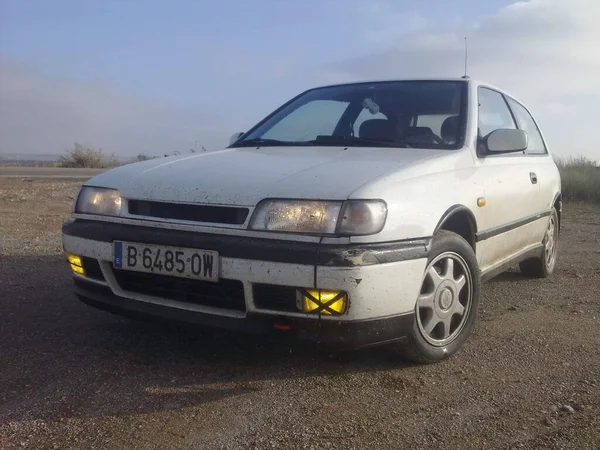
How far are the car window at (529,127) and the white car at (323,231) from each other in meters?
1.13

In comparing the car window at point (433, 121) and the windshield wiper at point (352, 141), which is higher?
the car window at point (433, 121)

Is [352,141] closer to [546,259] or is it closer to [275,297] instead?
[275,297]

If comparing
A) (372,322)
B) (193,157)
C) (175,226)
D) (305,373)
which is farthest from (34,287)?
(372,322)

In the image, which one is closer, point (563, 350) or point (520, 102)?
point (563, 350)

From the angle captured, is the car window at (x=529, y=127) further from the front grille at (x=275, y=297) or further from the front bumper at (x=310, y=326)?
the front grille at (x=275, y=297)

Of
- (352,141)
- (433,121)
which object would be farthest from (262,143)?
(433,121)

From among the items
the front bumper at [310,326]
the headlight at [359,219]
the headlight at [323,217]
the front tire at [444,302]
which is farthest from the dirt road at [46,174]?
the headlight at [359,219]

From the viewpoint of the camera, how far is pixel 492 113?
175 inches

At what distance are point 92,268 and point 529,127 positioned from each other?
12.6 feet

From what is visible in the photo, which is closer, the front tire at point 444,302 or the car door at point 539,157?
the front tire at point 444,302

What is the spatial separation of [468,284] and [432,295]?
361 millimetres

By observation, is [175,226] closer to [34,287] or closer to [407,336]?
[407,336]

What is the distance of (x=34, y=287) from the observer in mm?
4793

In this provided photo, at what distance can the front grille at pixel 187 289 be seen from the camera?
9.34 feet
